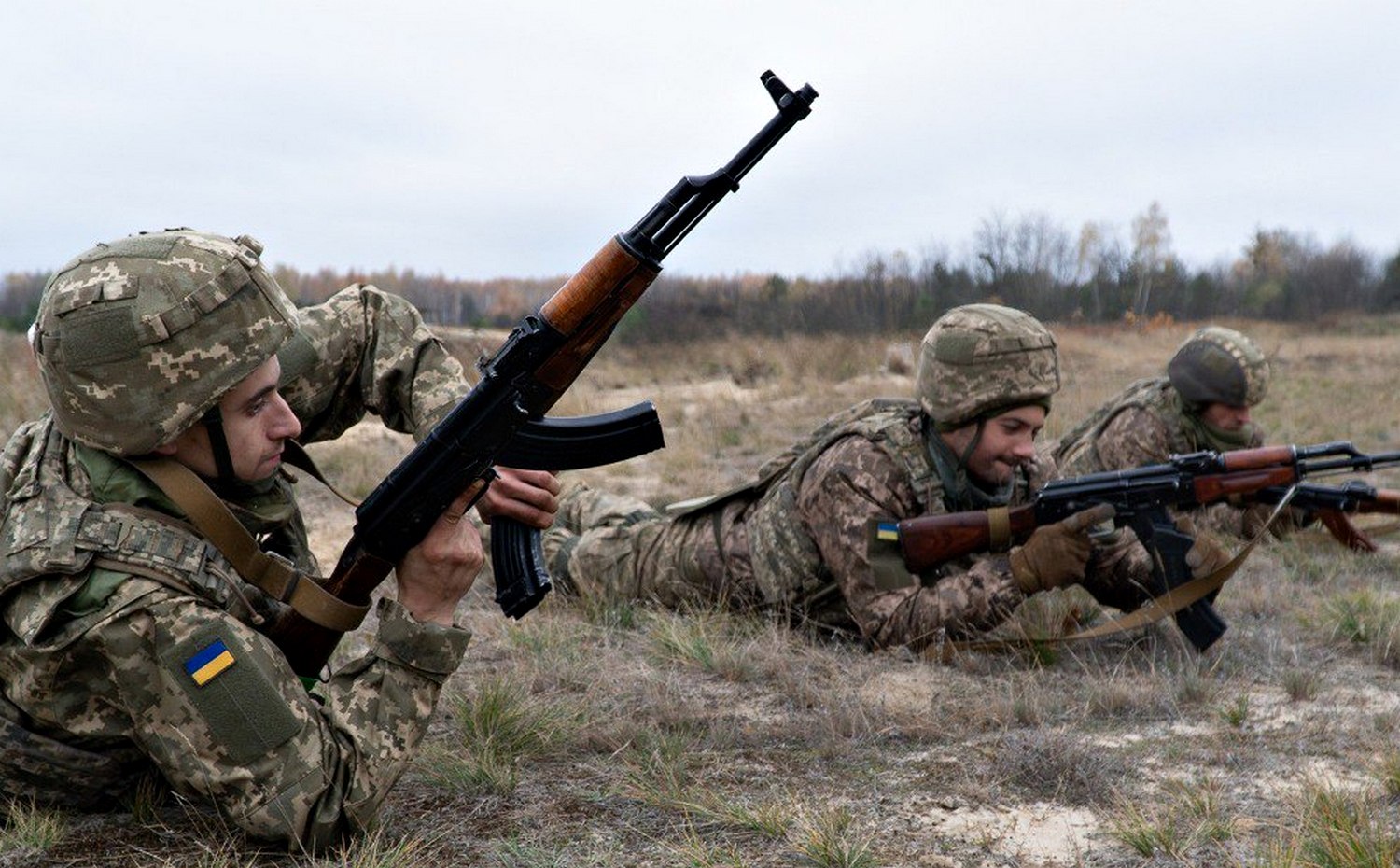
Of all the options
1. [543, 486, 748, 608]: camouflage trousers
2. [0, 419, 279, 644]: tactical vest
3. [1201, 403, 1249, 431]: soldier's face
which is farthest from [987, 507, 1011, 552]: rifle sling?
[1201, 403, 1249, 431]: soldier's face

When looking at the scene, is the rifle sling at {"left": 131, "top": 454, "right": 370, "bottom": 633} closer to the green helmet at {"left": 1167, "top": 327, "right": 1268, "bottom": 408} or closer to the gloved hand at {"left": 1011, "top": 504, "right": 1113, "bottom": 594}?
the gloved hand at {"left": 1011, "top": 504, "right": 1113, "bottom": 594}

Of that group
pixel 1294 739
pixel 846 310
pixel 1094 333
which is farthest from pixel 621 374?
pixel 1294 739

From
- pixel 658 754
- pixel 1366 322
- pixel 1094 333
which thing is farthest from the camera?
pixel 1366 322

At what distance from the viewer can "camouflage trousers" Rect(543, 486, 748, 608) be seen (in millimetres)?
5609

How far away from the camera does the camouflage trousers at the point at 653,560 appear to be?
561 centimetres

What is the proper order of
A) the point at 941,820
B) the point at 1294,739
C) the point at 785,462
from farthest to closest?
the point at 785,462 → the point at 1294,739 → the point at 941,820

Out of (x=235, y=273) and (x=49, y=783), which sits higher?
(x=235, y=273)

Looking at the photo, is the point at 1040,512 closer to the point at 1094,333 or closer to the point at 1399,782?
the point at 1399,782

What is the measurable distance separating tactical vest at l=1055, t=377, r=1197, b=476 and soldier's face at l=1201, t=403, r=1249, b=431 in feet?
0.38

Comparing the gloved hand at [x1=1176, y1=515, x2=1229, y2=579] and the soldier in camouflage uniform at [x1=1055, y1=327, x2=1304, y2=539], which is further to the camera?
the soldier in camouflage uniform at [x1=1055, y1=327, x2=1304, y2=539]

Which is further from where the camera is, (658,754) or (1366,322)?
(1366,322)

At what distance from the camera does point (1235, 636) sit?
17.4 feet

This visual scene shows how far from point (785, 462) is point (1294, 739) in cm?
238

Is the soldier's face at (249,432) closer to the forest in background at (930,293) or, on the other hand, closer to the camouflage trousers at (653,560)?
the camouflage trousers at (653,560)
